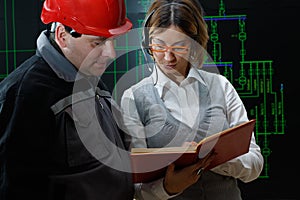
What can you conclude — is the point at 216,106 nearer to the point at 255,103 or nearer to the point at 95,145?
the point at 95,145

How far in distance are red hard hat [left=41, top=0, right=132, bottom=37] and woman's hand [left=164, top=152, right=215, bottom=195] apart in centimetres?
53

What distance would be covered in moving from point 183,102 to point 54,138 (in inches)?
27.1

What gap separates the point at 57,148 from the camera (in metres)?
1.37

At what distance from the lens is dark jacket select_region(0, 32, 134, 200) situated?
1297 mm

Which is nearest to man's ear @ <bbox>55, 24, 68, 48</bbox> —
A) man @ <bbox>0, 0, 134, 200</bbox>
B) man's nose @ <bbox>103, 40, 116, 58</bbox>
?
man @ <bbox>0, 0, 134, 200</bbox>

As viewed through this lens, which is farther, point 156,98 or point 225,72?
point 225,72

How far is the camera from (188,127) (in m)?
1.83

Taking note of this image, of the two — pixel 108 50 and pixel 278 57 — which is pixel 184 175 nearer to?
pixel 108 50

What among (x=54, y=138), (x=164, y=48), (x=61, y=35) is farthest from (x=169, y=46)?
(x=54, y=138)

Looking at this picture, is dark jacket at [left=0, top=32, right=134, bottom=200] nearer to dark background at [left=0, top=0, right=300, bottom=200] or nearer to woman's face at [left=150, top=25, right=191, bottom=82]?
woman's face at [left=150, top=25, right=191, bottom=82]

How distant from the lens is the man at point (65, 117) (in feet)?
4.27

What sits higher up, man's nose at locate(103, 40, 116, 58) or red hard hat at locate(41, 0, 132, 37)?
red hard hat at locate(41, 0, 132, 37)

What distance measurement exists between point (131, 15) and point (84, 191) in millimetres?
1775

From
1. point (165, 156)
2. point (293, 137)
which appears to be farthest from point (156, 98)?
point (293, 137)
